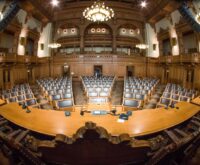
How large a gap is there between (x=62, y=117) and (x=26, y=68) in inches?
544

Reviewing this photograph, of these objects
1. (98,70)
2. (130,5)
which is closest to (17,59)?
(98,70)

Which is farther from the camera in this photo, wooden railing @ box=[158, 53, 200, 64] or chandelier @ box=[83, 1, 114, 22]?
wooden railing @ box=[158, 53, 200, 64]

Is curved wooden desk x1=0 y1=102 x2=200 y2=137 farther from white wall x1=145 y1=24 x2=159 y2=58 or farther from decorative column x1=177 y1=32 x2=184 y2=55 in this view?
white wall x1=145 y1=24 x2=159 y2=58

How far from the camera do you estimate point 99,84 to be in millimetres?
9977

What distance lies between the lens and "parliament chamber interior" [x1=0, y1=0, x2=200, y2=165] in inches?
63.2

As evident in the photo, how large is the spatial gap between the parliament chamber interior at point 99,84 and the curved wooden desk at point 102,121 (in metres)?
0.02

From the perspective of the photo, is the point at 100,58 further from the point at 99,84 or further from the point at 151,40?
the point at 151,40

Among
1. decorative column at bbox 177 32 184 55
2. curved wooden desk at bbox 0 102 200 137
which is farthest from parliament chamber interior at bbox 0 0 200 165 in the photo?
decorative column at bbox 177 32 184 55

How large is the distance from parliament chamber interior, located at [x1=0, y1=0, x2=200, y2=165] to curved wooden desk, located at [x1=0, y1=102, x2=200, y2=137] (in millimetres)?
19

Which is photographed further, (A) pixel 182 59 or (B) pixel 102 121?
(A) pixel 182 59

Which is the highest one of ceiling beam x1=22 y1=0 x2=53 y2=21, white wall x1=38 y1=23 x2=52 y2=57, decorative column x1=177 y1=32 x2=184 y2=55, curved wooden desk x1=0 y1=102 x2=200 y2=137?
ceiling beam x1=22 y1=0 x2=53 y2=21

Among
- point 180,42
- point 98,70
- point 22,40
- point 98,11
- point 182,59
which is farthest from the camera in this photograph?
point 98,70

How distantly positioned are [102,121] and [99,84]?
729 centimetres

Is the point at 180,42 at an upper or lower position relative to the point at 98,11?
lower
